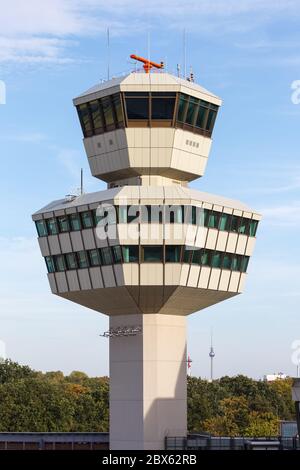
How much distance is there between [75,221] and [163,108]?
1187 centimetres

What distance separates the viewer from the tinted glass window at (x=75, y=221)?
74.5m

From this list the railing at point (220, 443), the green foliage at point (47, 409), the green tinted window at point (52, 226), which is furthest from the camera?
the green foliage at point (47, 409)

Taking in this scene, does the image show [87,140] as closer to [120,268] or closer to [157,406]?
[120,268]

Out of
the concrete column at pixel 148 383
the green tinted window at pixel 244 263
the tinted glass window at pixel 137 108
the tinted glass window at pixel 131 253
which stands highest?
the tinted glass window at pixel 137 108

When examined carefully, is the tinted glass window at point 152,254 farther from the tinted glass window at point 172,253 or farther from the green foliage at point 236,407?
the green foliage at point 236,407

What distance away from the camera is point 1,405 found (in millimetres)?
152875

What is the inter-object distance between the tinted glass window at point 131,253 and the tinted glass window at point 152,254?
63cm

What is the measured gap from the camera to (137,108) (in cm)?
7494

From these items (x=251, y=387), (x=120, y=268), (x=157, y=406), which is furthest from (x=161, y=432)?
(x=251, y=387)

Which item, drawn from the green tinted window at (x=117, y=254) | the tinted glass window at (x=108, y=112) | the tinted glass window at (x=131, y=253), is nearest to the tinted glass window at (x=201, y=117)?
the tinted glass window at (x=108, y=112)

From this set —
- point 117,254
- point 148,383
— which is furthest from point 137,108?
point 148,383

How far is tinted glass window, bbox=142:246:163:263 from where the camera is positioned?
7194cm

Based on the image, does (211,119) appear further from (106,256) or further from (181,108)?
(106,256)

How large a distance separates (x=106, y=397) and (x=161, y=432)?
89.8 meters
